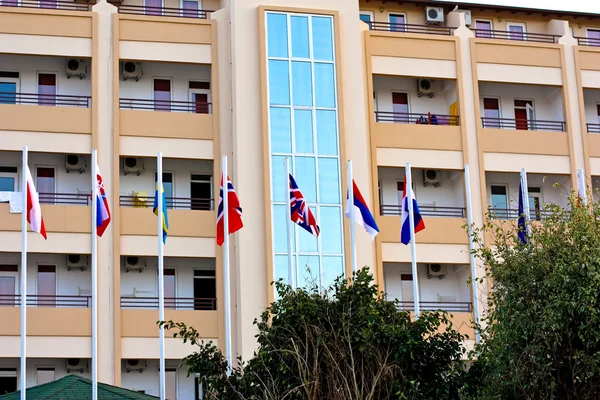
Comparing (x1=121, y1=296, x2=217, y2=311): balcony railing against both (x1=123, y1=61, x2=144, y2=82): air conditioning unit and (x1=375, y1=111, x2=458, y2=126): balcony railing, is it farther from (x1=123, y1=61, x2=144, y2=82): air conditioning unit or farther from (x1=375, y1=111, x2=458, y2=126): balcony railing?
(x1=375, y1=111, x2=458, y2=126): balcony railing

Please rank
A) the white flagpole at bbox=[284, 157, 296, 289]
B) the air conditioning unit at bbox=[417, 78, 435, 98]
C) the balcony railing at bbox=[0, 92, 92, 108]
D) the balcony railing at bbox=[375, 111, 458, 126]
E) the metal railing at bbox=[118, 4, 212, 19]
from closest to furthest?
1. the white flagpole at bbox=[284, 157, 296, 289]
2. the balcony railing at bbox=[0, 92, 92, 108]
3. the metal railing at bbox=[118, 4, 212, 19]
4. the balcony railing at bbox=[375, 111, 458, 126]
5. the air conditioning unit at bbox=[417, 78, 435, 98]

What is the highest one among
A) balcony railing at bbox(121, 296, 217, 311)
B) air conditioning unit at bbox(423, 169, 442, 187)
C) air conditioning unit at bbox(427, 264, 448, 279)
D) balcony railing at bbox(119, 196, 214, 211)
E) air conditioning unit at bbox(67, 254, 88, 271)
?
air conditioning unit at bbox(423, 169, 442, 187)

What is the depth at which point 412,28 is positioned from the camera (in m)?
41.3

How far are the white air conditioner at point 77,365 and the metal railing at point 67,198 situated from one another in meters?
4.70

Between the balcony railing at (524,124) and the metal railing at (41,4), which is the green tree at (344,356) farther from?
the balcony railing at (524,124)

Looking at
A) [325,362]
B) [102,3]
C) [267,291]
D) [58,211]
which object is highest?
[102,3]

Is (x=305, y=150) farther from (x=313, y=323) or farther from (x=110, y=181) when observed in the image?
(x=313, y=323)

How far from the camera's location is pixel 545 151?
40281mm

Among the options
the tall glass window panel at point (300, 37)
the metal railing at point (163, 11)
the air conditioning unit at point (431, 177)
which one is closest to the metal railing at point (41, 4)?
the metal railing at point (163, 11)

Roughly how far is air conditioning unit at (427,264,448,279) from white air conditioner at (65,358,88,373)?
11183 mm

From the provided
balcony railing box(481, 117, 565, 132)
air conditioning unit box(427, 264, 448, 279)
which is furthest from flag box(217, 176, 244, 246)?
balcony railing box(481, 117, 565, 132)

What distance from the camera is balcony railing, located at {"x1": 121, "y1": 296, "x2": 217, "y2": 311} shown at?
119 ft

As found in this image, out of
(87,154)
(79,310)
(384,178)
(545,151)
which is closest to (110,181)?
(87,154)

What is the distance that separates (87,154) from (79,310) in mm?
4797
